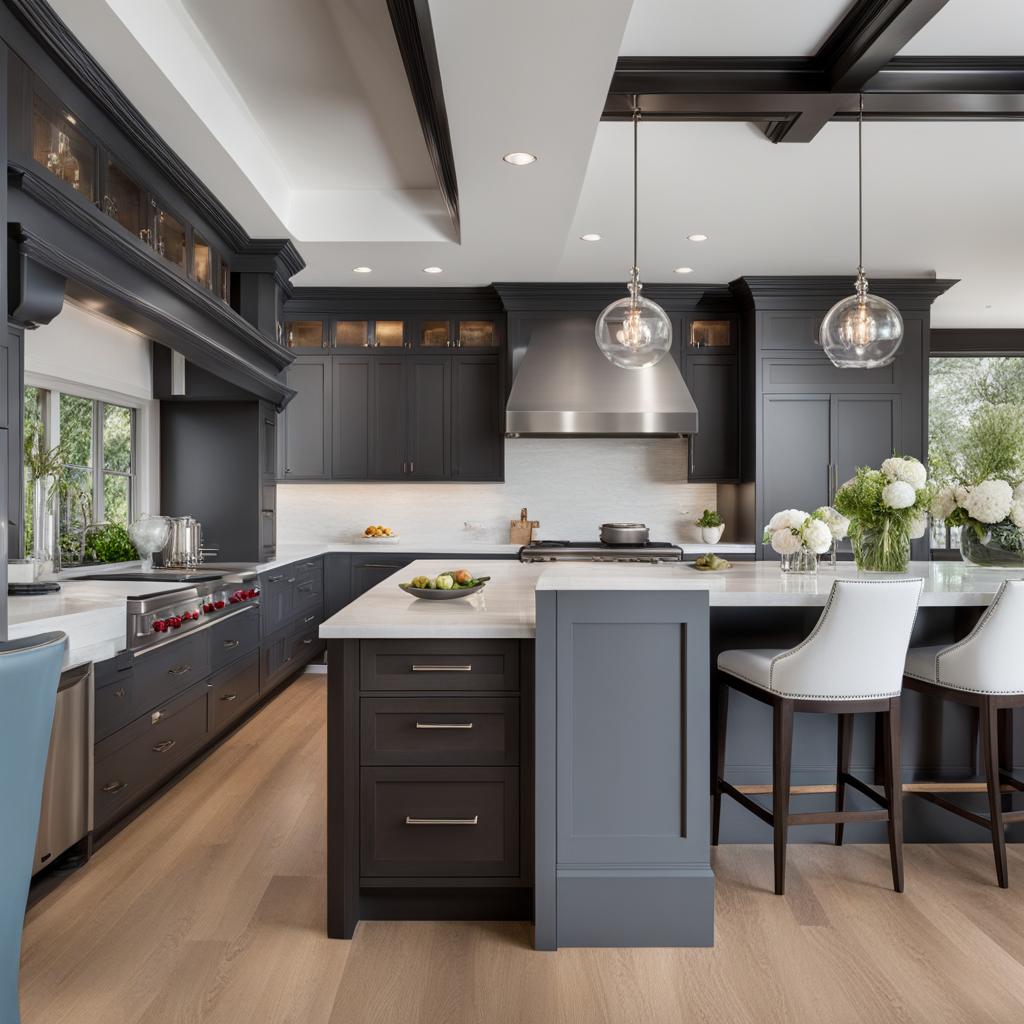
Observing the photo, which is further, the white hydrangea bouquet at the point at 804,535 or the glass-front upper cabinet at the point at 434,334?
the glass-front upper cabinet at the point at 434,334

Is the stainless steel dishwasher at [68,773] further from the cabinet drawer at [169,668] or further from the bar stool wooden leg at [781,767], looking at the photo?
the bar stool wooden leg at [781,767]

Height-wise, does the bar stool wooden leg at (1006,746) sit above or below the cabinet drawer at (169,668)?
below

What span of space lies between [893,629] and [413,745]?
143 centimetres

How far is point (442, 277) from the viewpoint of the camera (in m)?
5.61

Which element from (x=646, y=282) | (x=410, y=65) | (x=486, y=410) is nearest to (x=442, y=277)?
(x=486, y=410)

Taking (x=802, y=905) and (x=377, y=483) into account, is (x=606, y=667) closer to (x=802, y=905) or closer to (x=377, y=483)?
(x=802, y=905)

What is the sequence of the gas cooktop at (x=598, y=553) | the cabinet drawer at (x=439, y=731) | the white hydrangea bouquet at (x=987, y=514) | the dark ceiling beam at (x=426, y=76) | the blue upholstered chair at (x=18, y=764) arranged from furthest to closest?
the gas cooktop at (x=598, y=553) → the white hydrangea bouquet at (x=987, y=514) → the dark ceiling beam at (x=426, y=76) → the cabinet drawer at (x=439, y=731) → the blue upholstered chair at (x=18, y=764)

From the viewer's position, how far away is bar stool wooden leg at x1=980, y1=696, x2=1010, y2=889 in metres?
2.57

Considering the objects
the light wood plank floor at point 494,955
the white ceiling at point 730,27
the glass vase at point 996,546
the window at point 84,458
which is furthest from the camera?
the window at point 84,458

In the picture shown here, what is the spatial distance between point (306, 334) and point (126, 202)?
9.27ft

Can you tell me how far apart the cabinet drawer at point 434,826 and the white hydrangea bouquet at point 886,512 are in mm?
1625

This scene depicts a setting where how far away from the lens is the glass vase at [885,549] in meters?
3.01

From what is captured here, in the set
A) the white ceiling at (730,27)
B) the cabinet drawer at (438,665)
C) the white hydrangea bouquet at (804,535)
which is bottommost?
the cabinet drawer at (438,665)

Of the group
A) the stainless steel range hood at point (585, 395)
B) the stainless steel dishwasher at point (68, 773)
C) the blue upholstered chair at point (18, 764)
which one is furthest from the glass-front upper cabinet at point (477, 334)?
the blue upholstered chair at point (18, 764)
